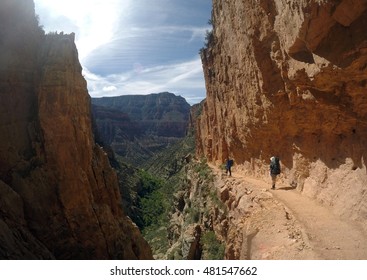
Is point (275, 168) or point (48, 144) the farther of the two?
point (275, 168)

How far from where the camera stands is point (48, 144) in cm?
1725

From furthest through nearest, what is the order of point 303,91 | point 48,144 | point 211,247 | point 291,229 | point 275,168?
point 211,247, point 275,168, point 48,144, point 303,91, point 291,229

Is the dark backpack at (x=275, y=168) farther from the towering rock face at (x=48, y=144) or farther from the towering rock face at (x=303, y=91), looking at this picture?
the towering rock face at (x=48, y=144)

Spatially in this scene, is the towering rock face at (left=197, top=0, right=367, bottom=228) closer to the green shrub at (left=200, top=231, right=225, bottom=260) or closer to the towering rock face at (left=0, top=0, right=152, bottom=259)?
the green shrub at (left=200, top=231, right=225, bottom=260)

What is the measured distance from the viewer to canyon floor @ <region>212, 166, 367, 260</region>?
396 inches

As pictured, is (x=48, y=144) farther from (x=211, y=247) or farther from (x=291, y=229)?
(x=211, y=247)

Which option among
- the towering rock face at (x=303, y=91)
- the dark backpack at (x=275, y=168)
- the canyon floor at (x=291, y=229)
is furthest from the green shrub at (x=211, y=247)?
the dark backpack at (x=275, y=168)

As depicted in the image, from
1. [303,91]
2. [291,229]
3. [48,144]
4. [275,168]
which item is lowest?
[291,229]

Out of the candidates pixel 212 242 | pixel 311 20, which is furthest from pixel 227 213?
pixel 311 20

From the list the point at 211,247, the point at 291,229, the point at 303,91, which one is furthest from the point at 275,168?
the point at 211,247

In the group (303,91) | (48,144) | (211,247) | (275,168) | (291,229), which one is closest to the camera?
(291,229)

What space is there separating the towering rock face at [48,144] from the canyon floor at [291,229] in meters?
7.54

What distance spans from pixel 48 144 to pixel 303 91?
461 inches

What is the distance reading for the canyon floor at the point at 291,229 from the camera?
1005 centimetres
